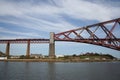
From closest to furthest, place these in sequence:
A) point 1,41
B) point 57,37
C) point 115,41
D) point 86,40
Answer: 1. point 115,41
2. point 86,40
3. point 57,37
4. point 1,41

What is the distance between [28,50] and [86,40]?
1490 inches

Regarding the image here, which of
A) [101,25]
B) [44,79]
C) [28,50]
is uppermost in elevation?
[101,25]

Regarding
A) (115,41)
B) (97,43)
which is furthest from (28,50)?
(115,41)

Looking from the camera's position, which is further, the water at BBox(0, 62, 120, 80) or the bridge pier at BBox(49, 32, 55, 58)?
the bridge pier at BBox(49, 32, 55, 58)

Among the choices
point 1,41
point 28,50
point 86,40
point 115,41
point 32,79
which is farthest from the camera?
point 1,41

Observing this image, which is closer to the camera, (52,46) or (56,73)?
(56,73)

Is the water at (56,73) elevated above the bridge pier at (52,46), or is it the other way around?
the bridge pier at (52,46)

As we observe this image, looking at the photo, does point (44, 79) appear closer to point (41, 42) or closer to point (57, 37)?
point (57, 37)

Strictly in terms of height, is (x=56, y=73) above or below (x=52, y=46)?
below

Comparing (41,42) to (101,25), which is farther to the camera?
(41,42)

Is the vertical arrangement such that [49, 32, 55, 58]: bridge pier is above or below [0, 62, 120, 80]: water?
above

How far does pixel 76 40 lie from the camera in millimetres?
96312

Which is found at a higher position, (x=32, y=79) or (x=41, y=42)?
(x=41, y=42)

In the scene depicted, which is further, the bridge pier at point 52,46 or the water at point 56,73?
the bridge pier at point 52,46
